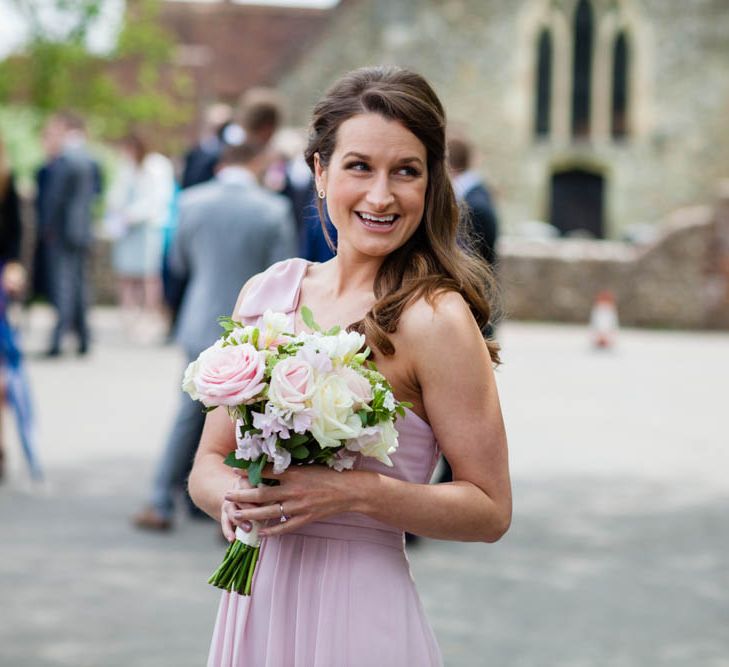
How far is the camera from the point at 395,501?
2.43m

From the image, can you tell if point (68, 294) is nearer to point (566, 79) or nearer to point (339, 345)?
point (339, 345)

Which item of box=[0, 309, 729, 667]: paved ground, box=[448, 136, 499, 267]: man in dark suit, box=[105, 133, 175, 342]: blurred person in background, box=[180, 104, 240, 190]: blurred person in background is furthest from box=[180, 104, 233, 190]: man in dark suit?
box=[105, 133, 175, 342]: blurred person in background

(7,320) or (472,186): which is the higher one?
(472,186)

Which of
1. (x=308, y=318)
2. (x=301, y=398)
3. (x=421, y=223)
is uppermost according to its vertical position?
(x=421, y=223)

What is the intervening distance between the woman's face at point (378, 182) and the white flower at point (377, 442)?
1.26ft

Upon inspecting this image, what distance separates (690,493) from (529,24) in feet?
86.8

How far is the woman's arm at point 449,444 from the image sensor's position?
94.8 inches

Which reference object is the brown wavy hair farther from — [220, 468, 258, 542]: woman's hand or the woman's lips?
[220, 468, 258, 542]: woman's hand

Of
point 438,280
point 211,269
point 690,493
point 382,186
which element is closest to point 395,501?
point 438,280

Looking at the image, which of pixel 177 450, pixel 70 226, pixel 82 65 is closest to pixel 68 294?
pixel 70 226

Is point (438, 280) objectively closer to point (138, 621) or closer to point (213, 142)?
point (138, 621)

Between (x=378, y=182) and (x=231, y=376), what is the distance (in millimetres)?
470

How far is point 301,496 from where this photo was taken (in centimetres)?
237

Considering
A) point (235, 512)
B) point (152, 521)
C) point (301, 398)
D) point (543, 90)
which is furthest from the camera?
point (543, 90)
